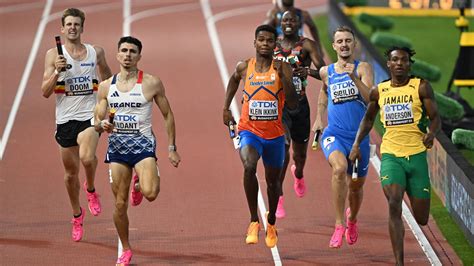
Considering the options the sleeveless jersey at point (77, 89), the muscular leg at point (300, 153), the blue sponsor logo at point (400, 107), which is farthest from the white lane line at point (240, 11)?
the blue sponsor logo at point (400, 107)

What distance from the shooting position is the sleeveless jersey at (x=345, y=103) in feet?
45.8

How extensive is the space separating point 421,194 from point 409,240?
79.4 inches

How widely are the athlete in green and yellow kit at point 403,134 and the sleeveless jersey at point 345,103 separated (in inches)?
35.4

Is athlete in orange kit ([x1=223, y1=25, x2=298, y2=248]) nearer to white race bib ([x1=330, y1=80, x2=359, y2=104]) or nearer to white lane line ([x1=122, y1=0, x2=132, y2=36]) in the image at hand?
white race bib ([x1=330, y1=80, x2=359, y2=104])

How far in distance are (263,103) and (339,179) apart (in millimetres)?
1135

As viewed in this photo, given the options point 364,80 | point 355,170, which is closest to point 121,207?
point 355,170

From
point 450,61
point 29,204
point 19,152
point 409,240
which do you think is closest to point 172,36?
point 450,61

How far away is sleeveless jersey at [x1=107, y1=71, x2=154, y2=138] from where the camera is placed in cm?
1322

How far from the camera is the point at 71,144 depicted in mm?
14734

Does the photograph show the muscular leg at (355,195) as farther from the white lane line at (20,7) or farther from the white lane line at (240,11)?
the white lane line at (20,7)

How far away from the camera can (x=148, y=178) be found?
1320 cm

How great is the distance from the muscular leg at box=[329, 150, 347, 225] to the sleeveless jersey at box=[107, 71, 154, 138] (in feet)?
6.46

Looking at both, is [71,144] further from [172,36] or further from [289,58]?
[172,36]

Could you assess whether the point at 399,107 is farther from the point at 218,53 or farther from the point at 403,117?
the point at 218,53
